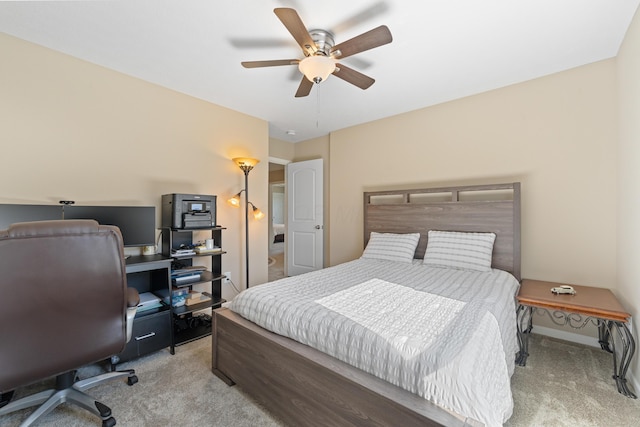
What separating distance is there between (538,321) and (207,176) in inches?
154

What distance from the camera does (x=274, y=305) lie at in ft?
5.57

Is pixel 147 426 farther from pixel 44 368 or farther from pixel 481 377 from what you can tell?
pixel 481 377

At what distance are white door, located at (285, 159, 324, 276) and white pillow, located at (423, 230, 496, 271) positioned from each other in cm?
198

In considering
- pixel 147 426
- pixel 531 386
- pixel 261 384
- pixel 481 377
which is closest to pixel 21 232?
pixel 147 426

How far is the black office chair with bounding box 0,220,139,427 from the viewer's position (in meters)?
1.21

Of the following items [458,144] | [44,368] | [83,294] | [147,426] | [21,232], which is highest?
[458,144]

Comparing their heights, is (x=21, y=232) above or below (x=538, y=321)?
above

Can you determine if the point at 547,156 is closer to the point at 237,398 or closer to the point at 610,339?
the point at 610,339

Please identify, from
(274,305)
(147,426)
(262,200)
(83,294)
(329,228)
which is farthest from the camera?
(329,228)

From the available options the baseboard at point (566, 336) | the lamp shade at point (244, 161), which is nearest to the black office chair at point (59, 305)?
the lamp shade at point (244, 161)

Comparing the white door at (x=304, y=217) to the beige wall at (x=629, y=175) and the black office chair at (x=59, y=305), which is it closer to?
the black office chair at (x=59, y=305)

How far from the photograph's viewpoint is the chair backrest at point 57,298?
1.21 m

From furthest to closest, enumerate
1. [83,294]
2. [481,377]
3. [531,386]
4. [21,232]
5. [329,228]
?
1. [329,228]
2. [531,386]
3. [83,294]
4. [21,232]
5. [481,377]

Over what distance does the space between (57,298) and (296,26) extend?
1938 millimetres
